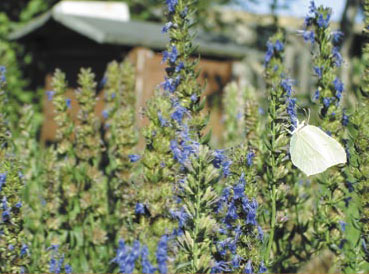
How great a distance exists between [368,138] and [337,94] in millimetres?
584

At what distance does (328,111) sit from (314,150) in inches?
17.0

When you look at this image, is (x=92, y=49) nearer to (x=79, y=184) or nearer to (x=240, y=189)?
(x=79, y=184)

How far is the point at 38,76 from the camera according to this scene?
14.9 meters

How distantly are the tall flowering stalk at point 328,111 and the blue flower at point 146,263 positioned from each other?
1.06 m

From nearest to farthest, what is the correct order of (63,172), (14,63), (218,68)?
(63,172) < (14,63) < (218,68)

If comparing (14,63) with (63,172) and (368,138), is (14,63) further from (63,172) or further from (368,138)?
(368,138)

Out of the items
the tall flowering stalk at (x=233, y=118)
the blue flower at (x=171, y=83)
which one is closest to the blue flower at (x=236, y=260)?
the blue flower at (x=171, y=83)

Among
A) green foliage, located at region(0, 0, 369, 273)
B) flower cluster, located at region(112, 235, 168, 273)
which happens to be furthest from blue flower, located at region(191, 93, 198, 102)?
flower cluster, located at region(112, 235, 168, 273)

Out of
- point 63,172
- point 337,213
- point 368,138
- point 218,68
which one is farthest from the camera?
point 218,68

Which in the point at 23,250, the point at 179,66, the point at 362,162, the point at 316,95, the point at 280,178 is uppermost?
the point at 179,66

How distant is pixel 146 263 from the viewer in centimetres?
233

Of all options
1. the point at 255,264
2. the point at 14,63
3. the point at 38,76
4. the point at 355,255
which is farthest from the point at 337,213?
the point at 38,76

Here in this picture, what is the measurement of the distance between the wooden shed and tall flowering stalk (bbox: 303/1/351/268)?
835 cm

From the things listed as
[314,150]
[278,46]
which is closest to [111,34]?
[278,46]
